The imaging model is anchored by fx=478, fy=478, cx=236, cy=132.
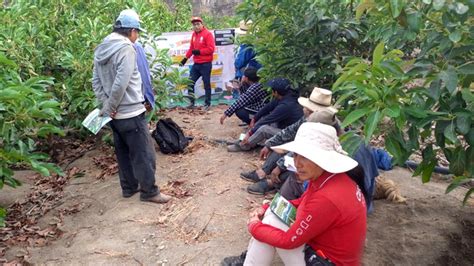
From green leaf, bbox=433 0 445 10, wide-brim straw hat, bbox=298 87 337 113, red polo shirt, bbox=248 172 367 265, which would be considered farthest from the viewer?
wide-brim straw hat, bbox=298 87 337 113

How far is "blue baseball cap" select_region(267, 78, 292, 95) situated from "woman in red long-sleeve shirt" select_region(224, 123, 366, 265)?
8.25 ft

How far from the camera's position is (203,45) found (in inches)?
349

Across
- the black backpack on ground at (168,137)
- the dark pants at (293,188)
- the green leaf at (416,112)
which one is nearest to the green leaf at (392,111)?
the green leaf at (416,112)

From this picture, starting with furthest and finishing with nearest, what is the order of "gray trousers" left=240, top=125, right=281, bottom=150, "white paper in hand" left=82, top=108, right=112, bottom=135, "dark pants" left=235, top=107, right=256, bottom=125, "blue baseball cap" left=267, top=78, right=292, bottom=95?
"dark pants" left=235, top=107, right=256, bottom=125 < "gray trousers" left=240, top=125, right=281, bottom=150 < "blue baseball cap" left=267, top=78, right=292, bottom=95 < "white paper in hand" left=82, top=108, right=112, bottom=135

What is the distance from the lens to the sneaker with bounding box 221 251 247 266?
3.46 meters

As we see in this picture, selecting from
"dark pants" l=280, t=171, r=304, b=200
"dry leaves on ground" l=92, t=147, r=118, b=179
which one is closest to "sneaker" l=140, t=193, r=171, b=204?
"dry leaves on ground" l=92, t=147, r=118, b=179

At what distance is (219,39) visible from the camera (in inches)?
391

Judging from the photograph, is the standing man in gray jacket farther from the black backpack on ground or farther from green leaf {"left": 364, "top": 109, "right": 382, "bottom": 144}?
green leaf {"left": 364, "top": 109, "right": 382, "bottom": 144}

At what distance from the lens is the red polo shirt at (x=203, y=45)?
8.88 m

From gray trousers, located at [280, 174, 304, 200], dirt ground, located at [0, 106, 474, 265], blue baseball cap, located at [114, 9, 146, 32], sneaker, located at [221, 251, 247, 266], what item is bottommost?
dirt ground, located at [0, 106, 474, 265]

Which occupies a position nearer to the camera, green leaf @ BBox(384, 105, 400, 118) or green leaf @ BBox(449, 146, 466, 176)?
green leaf @ BBox(384, 105, 400, 118)

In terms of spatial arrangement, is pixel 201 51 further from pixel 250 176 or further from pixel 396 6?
pixel 396 6

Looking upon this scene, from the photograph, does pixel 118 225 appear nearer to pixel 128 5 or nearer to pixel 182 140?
pixel 182 140

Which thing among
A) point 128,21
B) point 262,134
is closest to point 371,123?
point 128,21
